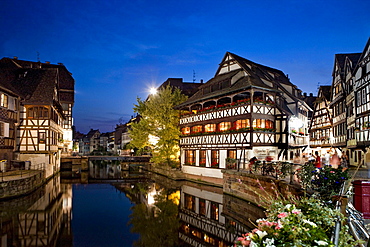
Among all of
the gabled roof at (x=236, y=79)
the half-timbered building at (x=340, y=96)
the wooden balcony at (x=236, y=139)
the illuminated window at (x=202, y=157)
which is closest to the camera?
the wooden balcony at (x=236, y=139)

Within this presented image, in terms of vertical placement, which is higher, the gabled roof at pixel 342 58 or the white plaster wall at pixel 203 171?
the gabled roof at pixel 342 58

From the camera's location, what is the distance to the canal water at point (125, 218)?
46.9 feet

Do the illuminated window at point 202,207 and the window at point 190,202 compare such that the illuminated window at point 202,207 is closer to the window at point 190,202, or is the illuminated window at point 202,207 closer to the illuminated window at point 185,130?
the window at point 190,202

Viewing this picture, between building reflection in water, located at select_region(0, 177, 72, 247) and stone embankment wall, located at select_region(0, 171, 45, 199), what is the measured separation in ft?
1.50

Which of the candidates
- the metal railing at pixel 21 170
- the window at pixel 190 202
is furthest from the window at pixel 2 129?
the window at pixel 190 202

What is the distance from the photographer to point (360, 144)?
25250 millimetres

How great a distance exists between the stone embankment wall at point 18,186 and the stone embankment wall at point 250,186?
1535 centimetres

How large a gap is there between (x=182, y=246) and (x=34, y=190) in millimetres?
17089

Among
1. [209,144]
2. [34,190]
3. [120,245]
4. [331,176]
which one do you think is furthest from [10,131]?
[331,176]

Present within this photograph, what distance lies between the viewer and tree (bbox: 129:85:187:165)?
36875mm

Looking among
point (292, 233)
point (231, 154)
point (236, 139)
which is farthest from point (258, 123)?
point (292, 233)

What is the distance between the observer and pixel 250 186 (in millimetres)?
21000

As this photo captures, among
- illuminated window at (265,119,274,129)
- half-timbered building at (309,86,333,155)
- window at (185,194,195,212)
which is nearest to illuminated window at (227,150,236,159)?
illuminated window at (265,119,274,129)

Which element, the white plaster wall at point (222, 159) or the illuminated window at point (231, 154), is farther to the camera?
the white plaster wall at point (222, 159)
